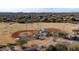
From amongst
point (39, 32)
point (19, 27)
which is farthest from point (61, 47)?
point (19, 27)

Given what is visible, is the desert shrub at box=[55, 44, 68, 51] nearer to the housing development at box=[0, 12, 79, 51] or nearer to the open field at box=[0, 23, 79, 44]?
the housing development at box=[0, 12, 79, 51]

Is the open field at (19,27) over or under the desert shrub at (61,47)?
over

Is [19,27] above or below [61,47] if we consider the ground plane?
above

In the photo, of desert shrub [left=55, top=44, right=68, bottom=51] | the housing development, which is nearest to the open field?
the housing development

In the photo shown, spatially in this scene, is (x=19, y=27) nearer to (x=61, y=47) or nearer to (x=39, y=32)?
(x=39, y=32)

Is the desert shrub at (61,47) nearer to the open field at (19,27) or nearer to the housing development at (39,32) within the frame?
the housing development at (39,32)

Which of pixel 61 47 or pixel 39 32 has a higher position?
pixel 39 32

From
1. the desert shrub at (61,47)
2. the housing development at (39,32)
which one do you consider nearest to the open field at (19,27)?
the housing development at (39,32)

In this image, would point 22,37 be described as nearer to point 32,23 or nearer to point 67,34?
point 32,23
